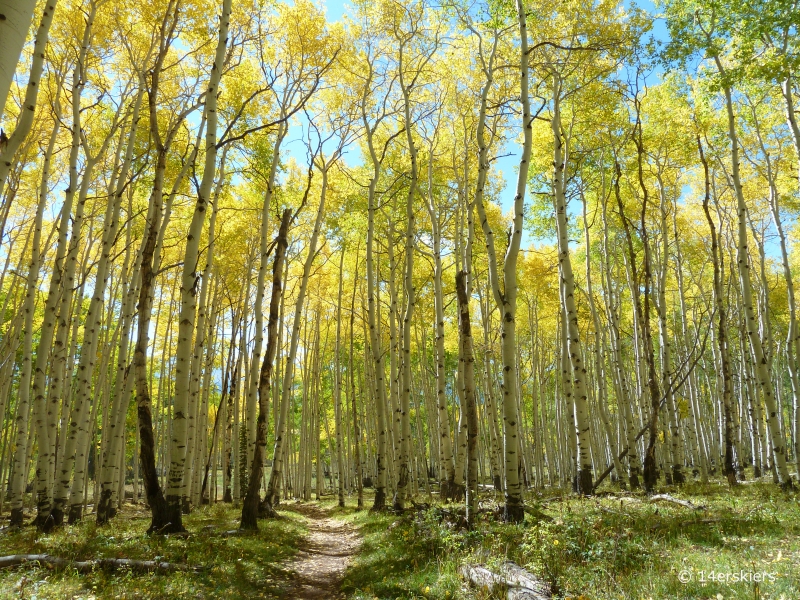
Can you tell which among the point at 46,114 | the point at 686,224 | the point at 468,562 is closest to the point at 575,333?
the point at 468,562

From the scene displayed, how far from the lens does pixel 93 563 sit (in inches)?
191

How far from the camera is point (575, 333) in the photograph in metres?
9.13

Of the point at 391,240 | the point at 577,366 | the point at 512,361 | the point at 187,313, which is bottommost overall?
the point at 512,361

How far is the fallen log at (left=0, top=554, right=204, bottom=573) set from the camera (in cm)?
489

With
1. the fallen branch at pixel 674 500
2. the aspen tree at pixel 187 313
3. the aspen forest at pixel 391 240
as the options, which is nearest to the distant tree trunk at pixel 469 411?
the aspen forest at pixel 391 240

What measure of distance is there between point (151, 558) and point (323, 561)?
3.02 metres

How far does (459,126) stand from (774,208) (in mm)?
7673

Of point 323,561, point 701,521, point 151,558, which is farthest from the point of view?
point 323,561

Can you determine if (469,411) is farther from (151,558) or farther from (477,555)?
(151,558)

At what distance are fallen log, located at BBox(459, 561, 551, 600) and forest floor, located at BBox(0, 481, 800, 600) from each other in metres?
0.10

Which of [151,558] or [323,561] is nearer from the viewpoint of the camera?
[151,558]

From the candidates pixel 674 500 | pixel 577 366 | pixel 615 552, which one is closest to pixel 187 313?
pixel 615 552

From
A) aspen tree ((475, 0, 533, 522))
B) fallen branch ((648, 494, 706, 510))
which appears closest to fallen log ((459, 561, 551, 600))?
aspen tree ((475, 0, 533, 522))

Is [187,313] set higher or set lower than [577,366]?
higher
